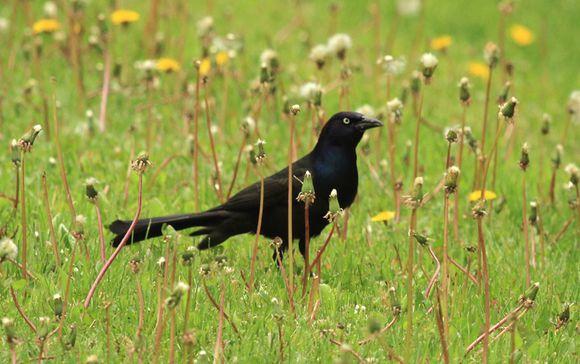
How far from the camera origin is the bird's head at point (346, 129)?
5.31 m

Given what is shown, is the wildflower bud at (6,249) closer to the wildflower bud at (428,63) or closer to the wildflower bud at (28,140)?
the wildflower bud at (28,140)

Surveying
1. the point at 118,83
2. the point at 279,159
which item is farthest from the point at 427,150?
the point at 118,83

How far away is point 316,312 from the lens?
4.41 meters

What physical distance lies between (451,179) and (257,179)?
113 inches

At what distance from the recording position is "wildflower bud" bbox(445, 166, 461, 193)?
11.8 feet

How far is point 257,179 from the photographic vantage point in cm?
639

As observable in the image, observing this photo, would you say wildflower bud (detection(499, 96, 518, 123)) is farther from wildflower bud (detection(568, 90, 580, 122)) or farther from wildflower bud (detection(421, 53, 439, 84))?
wildflower bud (detection(568, 90, 580, 122))

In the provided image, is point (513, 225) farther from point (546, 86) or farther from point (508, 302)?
point (546, 86)

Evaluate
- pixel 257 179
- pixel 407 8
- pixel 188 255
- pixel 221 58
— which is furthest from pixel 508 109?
pixel 407 8

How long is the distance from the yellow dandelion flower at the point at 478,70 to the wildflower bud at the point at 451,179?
17.9 ft

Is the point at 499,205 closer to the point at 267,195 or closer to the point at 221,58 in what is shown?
the point at 267,195

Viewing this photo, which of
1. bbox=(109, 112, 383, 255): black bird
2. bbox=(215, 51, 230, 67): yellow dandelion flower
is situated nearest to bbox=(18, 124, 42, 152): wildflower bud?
bbox=(109, 112, 383, 255): black bird

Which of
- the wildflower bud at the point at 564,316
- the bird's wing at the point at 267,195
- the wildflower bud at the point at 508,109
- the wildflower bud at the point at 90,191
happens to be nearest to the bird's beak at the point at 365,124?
the bird's wing at the point at 267,195

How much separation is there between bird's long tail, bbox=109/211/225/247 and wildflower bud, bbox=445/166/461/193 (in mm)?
1677
